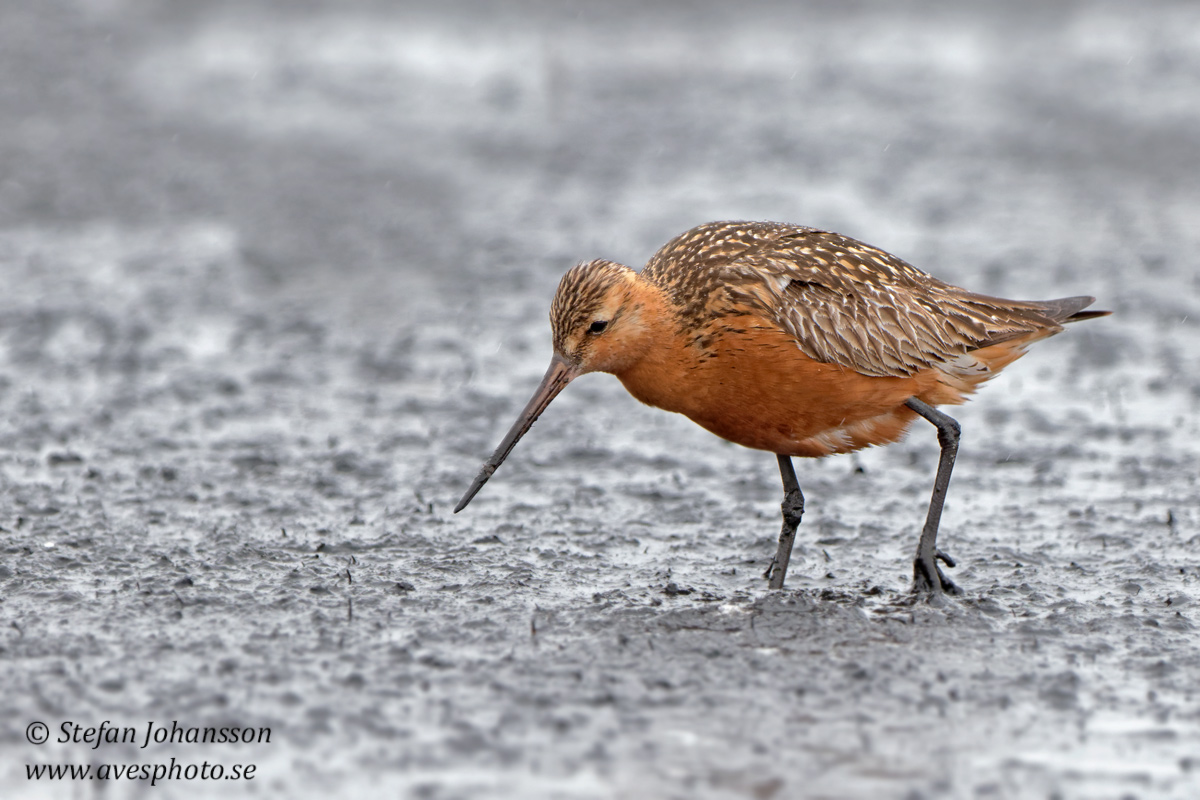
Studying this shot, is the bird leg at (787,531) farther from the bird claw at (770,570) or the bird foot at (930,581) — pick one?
the bird foot at (930,581)

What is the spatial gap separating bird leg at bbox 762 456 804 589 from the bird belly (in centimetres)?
23

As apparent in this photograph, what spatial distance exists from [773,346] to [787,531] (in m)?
0.77

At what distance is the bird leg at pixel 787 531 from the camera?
5.71 m

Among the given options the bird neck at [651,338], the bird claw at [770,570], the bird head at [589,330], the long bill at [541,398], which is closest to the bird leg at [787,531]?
the bird claw at [770,570]

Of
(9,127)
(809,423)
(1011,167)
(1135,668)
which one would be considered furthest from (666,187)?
(1135,668)

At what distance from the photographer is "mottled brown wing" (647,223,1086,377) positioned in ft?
18.5

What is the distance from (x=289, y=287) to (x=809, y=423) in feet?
17.0

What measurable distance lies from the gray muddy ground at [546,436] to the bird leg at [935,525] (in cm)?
11

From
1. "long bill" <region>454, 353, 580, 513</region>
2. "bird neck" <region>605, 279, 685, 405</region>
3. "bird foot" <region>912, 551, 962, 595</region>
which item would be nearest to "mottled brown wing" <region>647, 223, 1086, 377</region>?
"bird neck" <region>605, 279, 685, 405</region>

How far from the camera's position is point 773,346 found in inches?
218

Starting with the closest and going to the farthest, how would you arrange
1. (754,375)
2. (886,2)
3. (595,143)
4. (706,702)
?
(706,702) < (754,375) < (595,143) < (886,2)

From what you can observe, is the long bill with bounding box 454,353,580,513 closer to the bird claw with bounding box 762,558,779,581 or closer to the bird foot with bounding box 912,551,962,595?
the bird claw with bounding box 762,558,779,581

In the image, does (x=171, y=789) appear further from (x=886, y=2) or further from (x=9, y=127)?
(x=886, y=2)

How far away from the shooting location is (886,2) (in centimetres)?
1677
